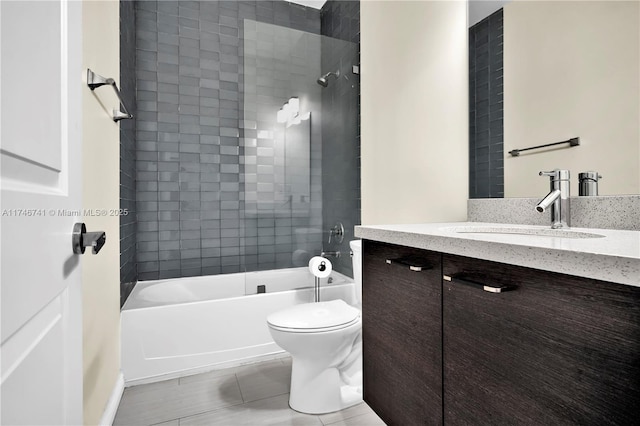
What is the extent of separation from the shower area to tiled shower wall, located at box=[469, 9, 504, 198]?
0.80 metres

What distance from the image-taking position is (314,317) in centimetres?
161

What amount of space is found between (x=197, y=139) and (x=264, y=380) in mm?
1816

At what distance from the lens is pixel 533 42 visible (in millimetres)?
1409

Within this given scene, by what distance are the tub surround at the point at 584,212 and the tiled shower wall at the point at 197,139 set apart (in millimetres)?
1290

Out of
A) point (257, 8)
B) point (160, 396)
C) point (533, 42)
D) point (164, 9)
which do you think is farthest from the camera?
point (257, 8)

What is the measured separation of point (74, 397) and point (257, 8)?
9.41 feet

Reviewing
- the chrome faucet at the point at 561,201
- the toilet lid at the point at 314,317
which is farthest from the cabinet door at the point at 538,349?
the toilet lid at the point at 314,317

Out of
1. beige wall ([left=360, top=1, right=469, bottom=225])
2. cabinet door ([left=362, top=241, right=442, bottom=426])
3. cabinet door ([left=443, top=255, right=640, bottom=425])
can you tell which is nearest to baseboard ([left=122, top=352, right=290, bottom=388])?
cabinet door ([left=362, top=241, right=442, bottom=426])

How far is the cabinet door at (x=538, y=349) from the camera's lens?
54 cm

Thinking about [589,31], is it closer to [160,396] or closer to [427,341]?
[427,341]

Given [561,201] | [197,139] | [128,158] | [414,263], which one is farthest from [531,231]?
[197,139]

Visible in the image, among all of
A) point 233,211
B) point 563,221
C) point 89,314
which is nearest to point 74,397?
point 89,314

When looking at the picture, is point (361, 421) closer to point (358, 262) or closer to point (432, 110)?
point (358, 262)

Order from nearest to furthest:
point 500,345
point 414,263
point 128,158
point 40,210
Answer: point 40,210 → point 500,345 → point 414,263 → point 128,158
